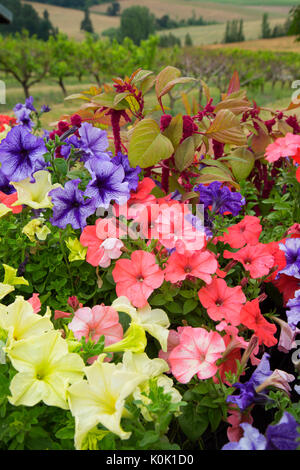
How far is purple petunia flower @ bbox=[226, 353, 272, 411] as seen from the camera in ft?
2.78

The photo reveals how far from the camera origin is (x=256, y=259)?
121cm

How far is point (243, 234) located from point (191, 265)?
Answer: 0.98ft

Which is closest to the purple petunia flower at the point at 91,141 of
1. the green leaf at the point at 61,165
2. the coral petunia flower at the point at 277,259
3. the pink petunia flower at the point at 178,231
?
the green leaf at the point at 61,165

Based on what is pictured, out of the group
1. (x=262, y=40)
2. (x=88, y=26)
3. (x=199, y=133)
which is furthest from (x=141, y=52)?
(x=88, y=26)

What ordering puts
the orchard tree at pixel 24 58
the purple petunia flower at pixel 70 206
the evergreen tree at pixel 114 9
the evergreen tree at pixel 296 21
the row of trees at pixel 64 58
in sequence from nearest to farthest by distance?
the purple petunia flower at pixel 70 206, the orchard tree at pixel 24 58, the row of trees at pixel 64 58, the evergreen tree at pixel 296 21, the evergreen tree at pixel 114 9

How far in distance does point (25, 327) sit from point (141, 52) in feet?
58.8

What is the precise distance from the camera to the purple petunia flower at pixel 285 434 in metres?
0.73

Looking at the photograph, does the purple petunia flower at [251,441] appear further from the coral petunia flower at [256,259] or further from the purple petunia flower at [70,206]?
the purple petunia flower at [70,206]

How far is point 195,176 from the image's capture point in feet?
4.85

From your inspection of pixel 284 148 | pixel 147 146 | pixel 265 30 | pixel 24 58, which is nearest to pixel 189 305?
pixel 147 146

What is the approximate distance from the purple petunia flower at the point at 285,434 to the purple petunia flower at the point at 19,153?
0.95m

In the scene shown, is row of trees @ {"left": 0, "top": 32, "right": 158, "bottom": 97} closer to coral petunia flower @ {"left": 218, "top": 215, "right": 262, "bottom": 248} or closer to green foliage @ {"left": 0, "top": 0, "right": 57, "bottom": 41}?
coral petunia flower @ {"left": 218, "top": 215, "right": 262, "bottom": 248}

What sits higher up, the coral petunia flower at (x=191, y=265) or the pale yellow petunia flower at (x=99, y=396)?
the coral petunia flower at (x=191, y=265)

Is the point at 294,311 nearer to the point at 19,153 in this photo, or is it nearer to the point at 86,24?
the point at 19,153
